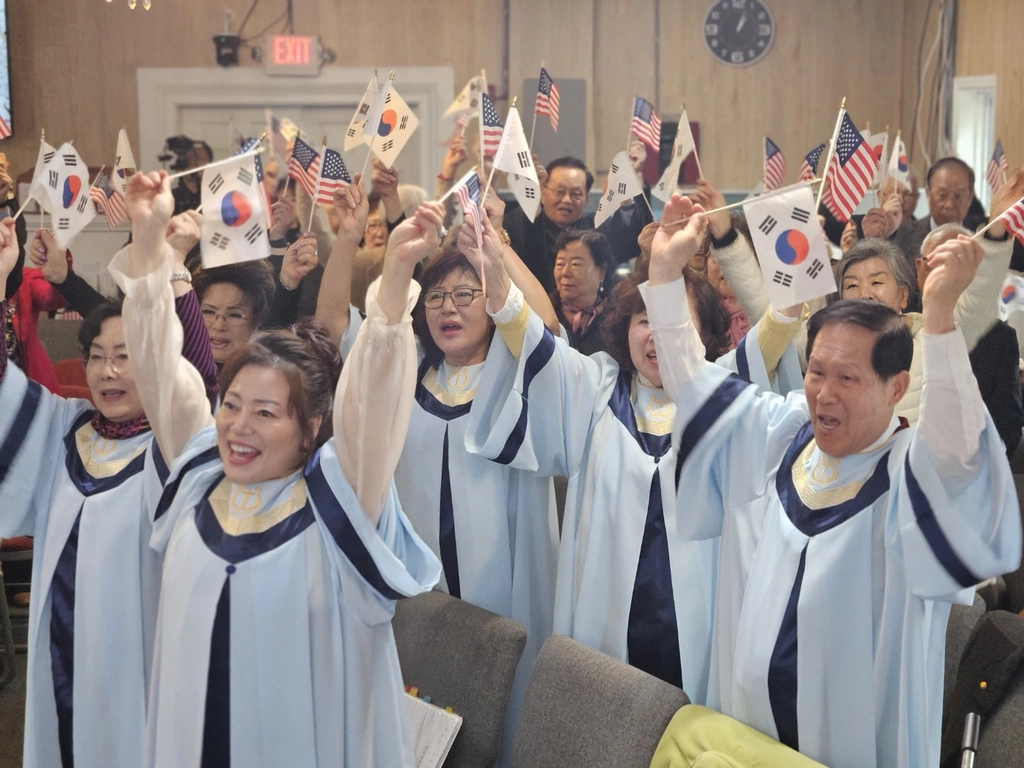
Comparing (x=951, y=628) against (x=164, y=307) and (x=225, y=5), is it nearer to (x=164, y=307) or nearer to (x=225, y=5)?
(x=164, y=307)

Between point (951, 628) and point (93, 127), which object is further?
point (93, 127)

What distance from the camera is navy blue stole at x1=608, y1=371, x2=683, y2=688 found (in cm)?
255

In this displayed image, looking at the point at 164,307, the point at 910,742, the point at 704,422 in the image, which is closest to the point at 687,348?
the point at 704,422

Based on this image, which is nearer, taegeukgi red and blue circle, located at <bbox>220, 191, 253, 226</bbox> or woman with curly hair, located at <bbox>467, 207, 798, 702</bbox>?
taegeukgi red and blue circle, located at <bbox>220, 191, 253, 226</bbox>

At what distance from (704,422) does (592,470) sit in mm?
528

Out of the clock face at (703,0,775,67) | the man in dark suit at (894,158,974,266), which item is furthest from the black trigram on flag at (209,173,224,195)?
the clock face at (703,0,775,67)

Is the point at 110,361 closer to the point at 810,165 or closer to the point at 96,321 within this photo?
the point at 96,321

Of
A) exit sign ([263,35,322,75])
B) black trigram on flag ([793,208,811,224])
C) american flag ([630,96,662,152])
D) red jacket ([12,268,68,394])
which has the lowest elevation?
red jacket ([12,268,68,394])

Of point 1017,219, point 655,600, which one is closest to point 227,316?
point 655,600

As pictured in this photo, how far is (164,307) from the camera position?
2055 millimetres

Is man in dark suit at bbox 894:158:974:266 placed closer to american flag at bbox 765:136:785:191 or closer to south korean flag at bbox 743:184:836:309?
american flag at bbox 765:136:785:191

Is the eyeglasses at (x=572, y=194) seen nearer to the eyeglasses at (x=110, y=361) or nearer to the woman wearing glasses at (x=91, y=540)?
the woman wearing glasses at (x=91, y=540)

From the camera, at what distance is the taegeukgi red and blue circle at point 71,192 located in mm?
3209

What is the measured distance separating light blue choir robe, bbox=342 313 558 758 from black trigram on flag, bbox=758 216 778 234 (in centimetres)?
86
